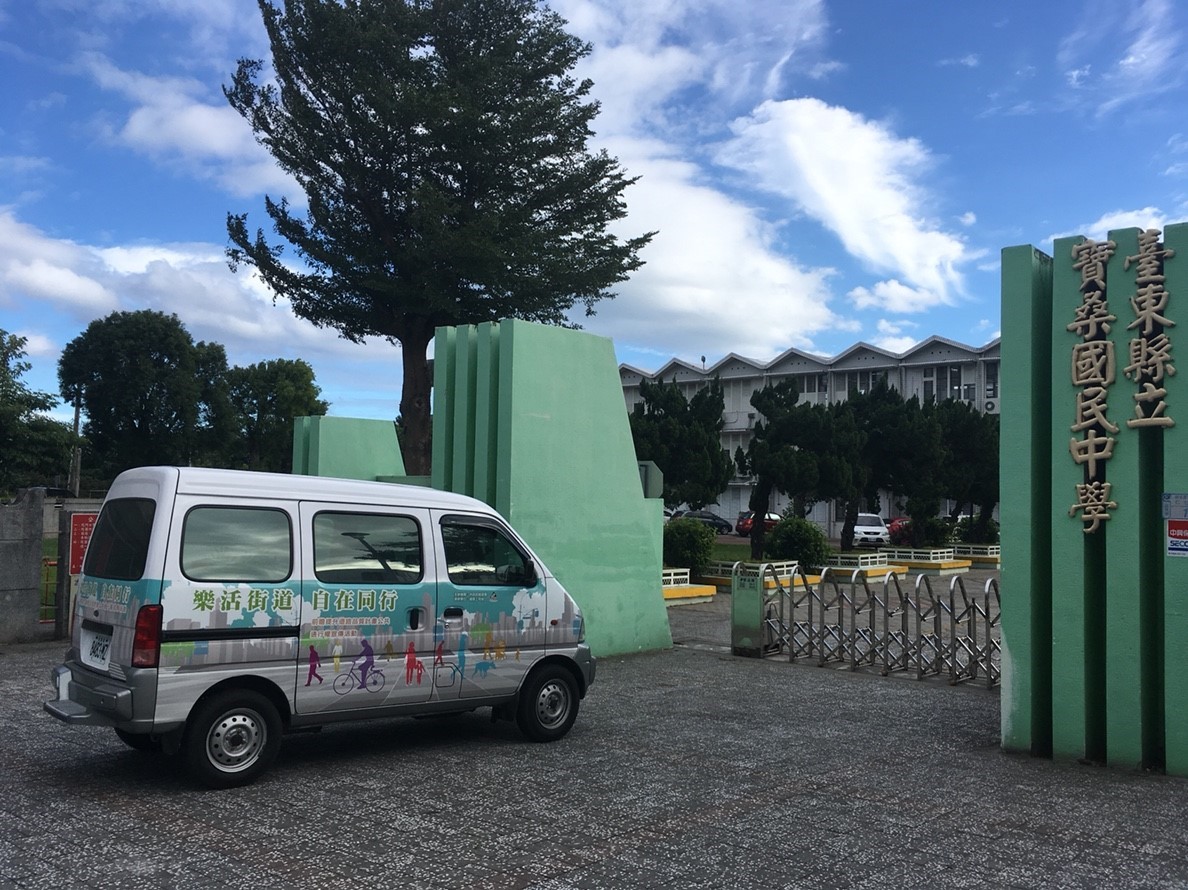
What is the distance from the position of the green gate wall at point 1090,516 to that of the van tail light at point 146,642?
6293 millimetres

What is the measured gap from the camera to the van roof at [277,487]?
6.48 metres

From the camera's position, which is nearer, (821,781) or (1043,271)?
(821,781)

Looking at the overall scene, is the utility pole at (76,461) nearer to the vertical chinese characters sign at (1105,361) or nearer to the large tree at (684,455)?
the large tree at (684,455)

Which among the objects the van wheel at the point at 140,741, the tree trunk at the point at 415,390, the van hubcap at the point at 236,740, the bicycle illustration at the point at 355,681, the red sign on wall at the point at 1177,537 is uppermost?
the tree trunk at the point at 415,390

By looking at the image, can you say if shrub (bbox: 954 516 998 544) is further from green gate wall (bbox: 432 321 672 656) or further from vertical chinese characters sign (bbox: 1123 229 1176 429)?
vertical chinese characters sign (bbox: 1123 229 1176 429)

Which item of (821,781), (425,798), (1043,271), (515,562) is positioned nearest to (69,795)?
(425,798)

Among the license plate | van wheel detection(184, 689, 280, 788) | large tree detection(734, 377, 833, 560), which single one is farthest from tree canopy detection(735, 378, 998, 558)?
the license plate

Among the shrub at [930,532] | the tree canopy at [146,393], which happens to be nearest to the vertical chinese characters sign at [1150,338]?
the shrub at [930,532]

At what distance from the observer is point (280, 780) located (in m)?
6.73

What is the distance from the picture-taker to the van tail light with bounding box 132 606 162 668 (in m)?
6.07

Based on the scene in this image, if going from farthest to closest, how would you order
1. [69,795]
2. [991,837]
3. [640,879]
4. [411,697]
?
[411,697] → [69,795] → [991,837] → [640,879]

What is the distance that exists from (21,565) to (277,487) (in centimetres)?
849

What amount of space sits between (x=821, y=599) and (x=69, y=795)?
902 cm

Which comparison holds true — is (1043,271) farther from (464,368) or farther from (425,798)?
(464,368)
